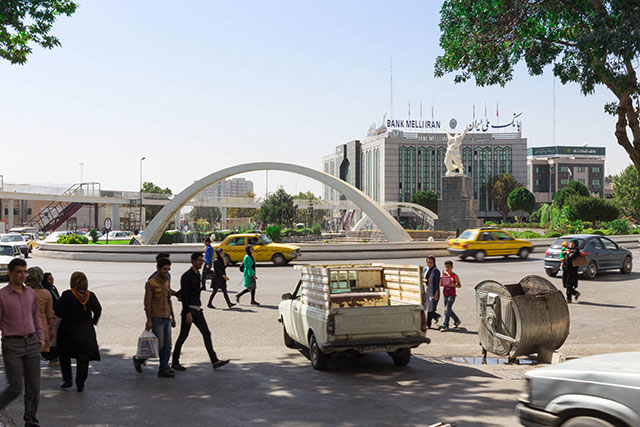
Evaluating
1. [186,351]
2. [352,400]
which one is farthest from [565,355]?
[186,351]

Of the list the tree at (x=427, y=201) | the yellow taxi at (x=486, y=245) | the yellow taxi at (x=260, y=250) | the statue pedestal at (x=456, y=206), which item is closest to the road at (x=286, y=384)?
the yellow taxi at (x=260, y=250)

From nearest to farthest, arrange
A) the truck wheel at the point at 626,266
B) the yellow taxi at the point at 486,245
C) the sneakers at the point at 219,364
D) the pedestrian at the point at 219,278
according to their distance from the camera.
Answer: the sneakers at the point at 219,364 < the pedestrian at the point at 219,278 < the truck wheel at the point at 626,266 < the yellow taxi at the point at 486,245

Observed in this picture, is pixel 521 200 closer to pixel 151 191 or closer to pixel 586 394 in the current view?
pixel 151 191

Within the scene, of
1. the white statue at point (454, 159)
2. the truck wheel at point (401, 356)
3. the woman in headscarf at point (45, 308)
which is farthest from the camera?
the white statue at point (454, 159)

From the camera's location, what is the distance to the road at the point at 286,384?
238 inches

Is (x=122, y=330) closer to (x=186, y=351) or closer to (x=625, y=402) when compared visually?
(x=186, y=351)

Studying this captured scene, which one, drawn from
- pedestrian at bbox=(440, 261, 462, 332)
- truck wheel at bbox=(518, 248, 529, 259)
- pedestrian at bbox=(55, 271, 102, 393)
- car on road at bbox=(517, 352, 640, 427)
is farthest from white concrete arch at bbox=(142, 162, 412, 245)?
car on road at bbox=(517, 352, 640, 427)

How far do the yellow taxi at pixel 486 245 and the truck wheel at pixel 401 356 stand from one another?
777 inches

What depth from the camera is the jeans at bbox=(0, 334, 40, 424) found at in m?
5.52

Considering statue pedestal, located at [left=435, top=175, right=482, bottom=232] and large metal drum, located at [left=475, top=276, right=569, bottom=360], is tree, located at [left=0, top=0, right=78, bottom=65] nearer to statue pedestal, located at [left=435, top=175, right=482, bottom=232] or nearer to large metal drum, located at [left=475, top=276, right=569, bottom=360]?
large metal drum, located at [left=475, top=276, right=569, bottom=360]

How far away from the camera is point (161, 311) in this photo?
7809mm

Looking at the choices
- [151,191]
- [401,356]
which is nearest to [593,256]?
[401,356]

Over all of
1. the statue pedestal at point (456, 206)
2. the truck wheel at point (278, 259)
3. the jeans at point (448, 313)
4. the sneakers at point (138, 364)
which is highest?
the statue pedestal at point (456, 206)

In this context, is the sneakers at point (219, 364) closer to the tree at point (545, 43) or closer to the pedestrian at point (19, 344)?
the pedestrian at point (19, 344)
